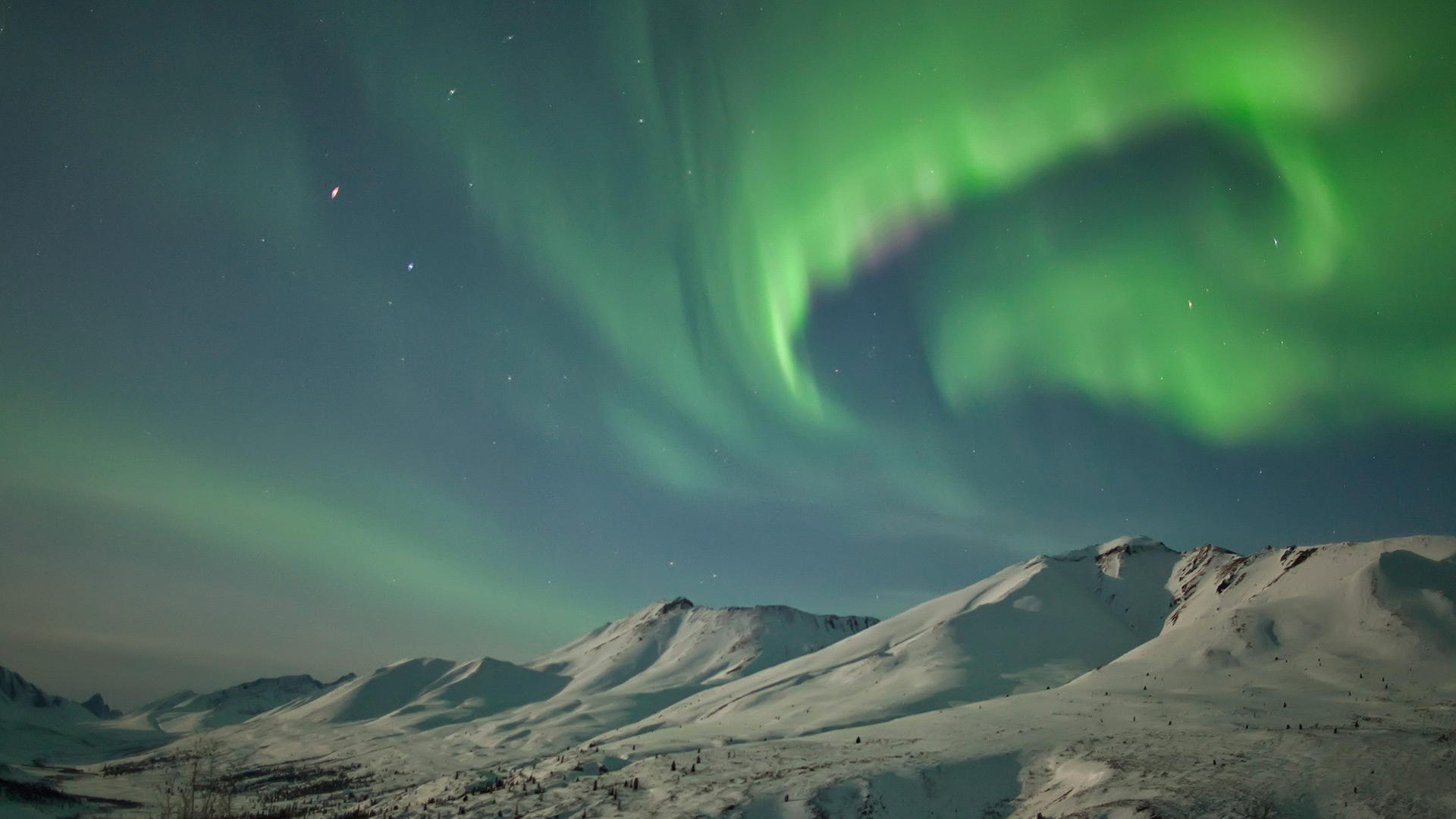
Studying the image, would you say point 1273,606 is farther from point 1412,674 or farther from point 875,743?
point 875,743

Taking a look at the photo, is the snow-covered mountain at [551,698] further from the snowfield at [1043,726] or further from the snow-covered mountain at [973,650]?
Answer: the snow-covered mountain at [973,650]

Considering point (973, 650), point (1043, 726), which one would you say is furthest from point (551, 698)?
→ point (1043, 726)

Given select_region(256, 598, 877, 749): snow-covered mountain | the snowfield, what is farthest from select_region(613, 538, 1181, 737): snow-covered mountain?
select_region(256, 598, 877, 749): snow-covered mountain

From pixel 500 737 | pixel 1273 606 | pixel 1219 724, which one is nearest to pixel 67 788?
pixel 500 737

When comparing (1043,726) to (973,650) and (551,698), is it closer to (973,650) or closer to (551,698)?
(973,650)

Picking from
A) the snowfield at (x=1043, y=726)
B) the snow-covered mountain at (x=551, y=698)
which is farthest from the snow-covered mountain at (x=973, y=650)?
the snow-covered mountain at (x=551, y=698)

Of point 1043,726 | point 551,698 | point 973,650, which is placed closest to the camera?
point 1043,726
